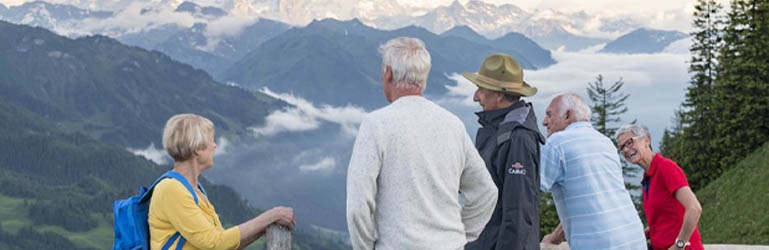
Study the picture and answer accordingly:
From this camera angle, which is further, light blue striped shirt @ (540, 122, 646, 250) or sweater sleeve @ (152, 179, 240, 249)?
light blue striped shirt @ (540, 122, 646, 250)

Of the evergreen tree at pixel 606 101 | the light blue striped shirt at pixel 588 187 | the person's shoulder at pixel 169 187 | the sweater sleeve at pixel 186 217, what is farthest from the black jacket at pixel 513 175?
the evergreen tree at pixel 606 101

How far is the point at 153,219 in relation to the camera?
4922 mm

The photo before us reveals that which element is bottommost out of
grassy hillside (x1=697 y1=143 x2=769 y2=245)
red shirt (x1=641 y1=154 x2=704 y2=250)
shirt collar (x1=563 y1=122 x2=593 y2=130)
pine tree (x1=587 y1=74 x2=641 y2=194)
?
pine tree (x1=587 y1=74 x2=641 y2=194)

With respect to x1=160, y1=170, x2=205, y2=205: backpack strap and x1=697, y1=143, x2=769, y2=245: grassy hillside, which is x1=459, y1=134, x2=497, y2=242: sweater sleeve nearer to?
x1=160, y1=170, x2=205, y2=205: backpack strap

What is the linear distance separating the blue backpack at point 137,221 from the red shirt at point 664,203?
3.78 m

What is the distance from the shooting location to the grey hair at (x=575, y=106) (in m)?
6.48

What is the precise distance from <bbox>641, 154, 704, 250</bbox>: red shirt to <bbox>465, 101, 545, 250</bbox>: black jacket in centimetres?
121

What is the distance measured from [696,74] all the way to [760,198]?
4384cm

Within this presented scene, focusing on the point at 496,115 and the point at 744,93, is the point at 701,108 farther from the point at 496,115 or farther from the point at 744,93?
the point at 496,115

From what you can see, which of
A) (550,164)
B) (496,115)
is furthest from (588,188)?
(496,115)

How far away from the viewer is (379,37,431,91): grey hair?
4.89 m

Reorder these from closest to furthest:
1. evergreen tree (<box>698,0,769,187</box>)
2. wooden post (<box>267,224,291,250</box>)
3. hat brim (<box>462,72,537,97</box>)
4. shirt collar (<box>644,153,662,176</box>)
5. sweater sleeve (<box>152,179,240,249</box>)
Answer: sweater sleeve (<box>152,179,240,249</box>) → wooden post (<box>267,224,291,250</box>) → hat brim (<box>462,72,537,97</box>) → shirt collar (<box>644,153,662,176</box>) → evergreen tree (<box>698,0,769,187</box>)

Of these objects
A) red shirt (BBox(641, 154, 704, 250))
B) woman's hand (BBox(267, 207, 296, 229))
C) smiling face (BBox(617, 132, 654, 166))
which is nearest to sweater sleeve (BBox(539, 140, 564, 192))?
smiling face (BBox(617, 132, 654, 166))

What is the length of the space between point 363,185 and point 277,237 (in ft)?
2.55
